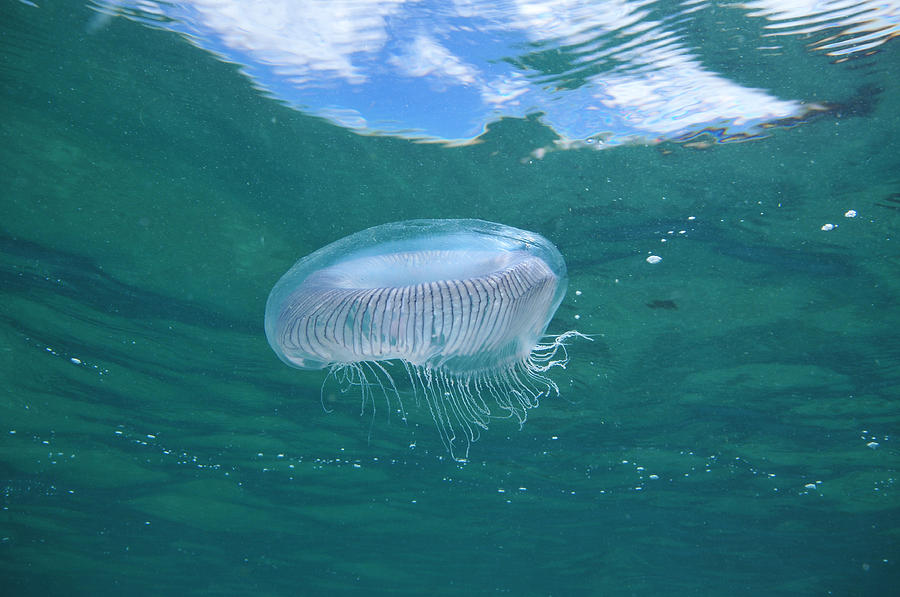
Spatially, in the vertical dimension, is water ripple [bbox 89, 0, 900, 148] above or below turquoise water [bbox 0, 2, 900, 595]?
above

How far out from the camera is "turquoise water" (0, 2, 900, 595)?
19.1 ft

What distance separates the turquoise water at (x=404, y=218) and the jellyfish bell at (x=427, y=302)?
1779 millimetres

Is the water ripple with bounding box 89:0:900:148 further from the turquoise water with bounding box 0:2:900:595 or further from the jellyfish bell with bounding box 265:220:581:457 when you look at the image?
the jellyfish bell with bounding box 265:220:581:457

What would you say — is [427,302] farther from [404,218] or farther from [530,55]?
[404,218]

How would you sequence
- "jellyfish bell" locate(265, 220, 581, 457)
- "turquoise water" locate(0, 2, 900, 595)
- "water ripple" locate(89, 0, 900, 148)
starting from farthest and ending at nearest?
1. "turquoise water" locate(0, 2, 900, 595)
2. "water ripple" locate(89, 0, 900, 148)
3. "jellyfish bell" locate(265, 220, 581, 457)

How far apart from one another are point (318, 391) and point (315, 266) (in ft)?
22.4

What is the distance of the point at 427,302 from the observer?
3.37 m

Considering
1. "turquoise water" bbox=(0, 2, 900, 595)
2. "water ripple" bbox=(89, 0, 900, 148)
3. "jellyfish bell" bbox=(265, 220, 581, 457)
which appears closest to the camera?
"jellyfish bell" bbox=(265, 220, 581, 457)

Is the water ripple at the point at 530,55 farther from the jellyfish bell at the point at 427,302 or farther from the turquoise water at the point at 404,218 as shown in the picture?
the jellyfish bell at the point at 427,302

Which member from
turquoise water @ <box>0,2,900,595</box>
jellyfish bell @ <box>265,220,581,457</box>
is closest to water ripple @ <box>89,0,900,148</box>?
turquoise water @ <box>0,2,900,595</box>

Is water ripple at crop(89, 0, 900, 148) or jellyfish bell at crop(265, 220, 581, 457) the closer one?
jellyfish bell at crop(265, 220, 581, 457)

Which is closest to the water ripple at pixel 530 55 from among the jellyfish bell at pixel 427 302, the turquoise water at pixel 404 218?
the turquoise water at pixel 404 218

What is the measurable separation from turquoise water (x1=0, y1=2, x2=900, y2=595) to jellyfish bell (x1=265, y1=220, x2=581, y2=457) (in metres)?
1.78

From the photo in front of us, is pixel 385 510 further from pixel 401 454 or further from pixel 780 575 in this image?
pixel 780 575
